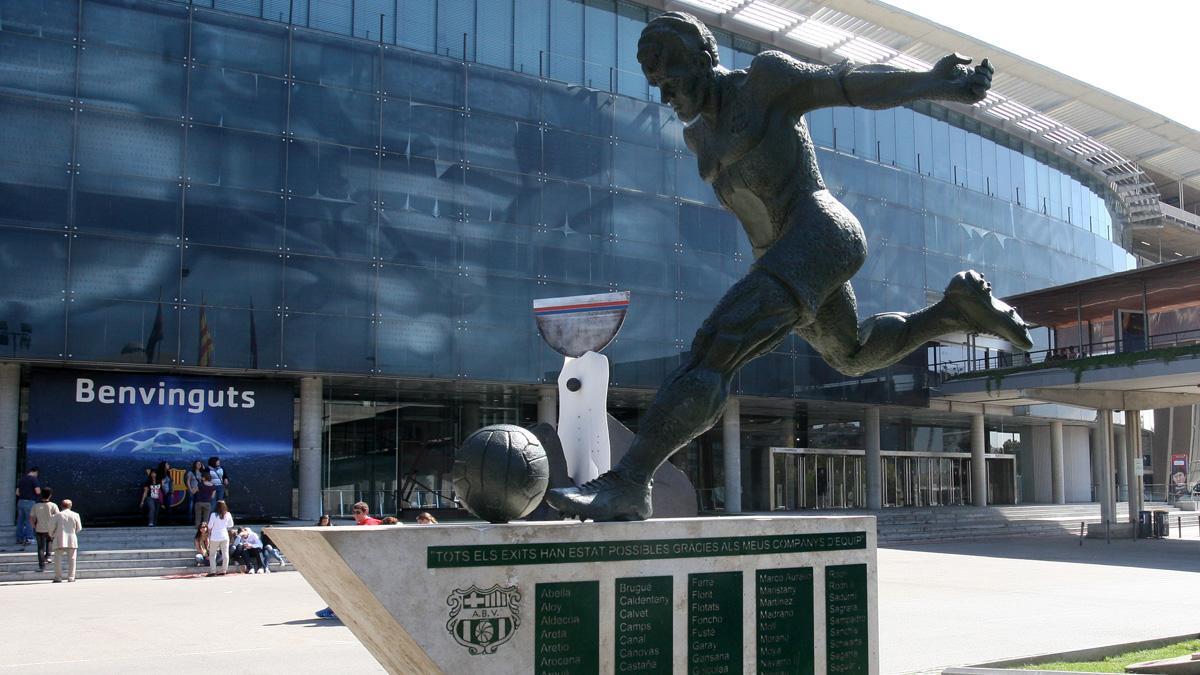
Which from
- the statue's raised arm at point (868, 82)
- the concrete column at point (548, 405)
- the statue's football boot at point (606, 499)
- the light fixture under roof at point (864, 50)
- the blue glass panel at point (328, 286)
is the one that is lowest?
the statue's football boot at point (606, 499)

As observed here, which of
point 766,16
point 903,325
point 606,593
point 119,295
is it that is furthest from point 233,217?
point 606,593

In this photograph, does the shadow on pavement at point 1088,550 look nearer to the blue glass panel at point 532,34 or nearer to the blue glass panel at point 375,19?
the blue glass panel at point 532,34

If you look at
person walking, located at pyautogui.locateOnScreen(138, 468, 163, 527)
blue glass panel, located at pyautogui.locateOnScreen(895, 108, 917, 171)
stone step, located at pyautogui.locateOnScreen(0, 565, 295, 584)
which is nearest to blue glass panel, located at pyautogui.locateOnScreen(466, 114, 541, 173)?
person walking, located at pyautogui.locateOnScreen(138, 468, 163, 527)

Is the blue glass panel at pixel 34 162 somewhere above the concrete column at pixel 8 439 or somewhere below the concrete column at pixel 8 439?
above

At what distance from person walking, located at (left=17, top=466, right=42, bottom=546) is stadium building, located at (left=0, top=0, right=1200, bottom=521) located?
38.8 inches

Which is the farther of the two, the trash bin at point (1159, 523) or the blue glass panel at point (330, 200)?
the trash bin at point (1159, 523)

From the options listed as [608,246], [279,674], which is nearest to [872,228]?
[608,246]

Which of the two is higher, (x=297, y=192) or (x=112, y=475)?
(x=297, y=192)

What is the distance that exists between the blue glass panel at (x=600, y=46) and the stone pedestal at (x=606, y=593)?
23807 millimetres

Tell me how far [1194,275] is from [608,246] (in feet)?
46.9

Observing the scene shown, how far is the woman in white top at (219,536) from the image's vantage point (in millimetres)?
18094

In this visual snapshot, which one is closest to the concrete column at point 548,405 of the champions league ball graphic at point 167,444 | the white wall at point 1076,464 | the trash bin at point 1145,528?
the champions league ball graphic at point 167,444

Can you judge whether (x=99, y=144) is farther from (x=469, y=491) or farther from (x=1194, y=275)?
(x=1194, y=275)

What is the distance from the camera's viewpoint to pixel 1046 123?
37688mm
